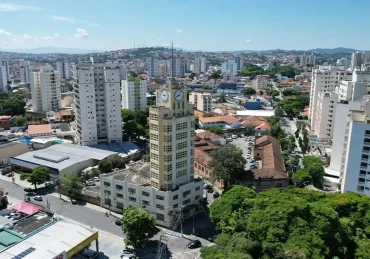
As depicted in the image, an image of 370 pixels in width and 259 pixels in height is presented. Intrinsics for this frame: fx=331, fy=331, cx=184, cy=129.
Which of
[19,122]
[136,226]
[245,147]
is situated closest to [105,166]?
[136,226]

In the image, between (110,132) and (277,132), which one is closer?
(110,132)

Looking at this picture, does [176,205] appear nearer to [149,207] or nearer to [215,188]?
[149,207]

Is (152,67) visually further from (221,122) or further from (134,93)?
(221,122)

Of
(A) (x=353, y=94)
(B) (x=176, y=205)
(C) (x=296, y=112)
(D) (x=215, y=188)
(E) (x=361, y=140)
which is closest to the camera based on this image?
(B) (x=176, y=205)

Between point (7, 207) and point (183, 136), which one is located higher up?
point (183, 136)

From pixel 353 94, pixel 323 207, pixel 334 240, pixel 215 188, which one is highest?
pixel 353 94

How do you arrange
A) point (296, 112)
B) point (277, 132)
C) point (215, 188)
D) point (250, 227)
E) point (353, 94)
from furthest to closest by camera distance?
point (296, 112) < point (277, 132) < point (353, 94) < point (215, 188) < point (250, 227)

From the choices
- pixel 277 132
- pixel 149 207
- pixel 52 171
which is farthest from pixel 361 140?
pixel 52 171
